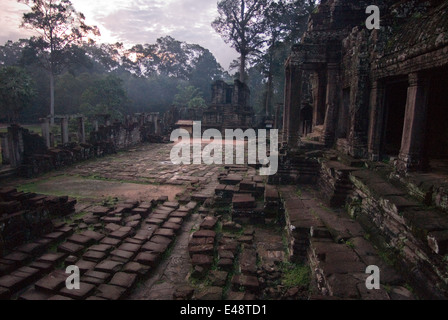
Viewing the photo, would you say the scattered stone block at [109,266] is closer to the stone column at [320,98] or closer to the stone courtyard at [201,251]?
the stone courtyard at [201,251]

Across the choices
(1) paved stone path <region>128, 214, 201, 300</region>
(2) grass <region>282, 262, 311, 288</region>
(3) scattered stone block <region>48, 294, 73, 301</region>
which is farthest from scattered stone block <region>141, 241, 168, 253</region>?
(2) grass <region>282, 262, 311, 288</region>

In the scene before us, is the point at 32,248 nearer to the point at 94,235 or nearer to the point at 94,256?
the point at 94,235

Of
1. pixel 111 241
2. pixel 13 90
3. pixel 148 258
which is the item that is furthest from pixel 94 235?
pixel 13 90

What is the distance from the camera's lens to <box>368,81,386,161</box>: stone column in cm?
593

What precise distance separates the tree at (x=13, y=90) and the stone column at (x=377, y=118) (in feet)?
90.8

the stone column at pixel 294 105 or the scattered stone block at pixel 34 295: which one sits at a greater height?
the stone column at pixel 294 105

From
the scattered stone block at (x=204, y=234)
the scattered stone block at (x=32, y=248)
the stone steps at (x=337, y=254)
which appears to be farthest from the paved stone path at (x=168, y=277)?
the scattered stone block at (x=32, y=248)

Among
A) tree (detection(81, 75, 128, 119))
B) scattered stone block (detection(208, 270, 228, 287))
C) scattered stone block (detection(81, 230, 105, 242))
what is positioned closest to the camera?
scattered stone block (detection(208, 270, 228, 287))

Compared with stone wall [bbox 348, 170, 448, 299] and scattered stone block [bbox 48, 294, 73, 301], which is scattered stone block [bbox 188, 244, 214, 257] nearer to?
scattered stone block [bbox 48, 294, 73, 301]

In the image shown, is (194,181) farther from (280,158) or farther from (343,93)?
(343,93)

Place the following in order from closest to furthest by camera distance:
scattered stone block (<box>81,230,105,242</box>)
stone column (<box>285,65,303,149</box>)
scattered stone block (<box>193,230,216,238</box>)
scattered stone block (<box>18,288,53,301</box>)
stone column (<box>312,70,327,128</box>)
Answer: scattered stone block (<box>18,288,53,301</box>), scattered stone block (<box>193,230,216,238</box>), scattered stone block (<box>81,230,105,242</box>), stone column (<box>285,65,303,149</box>), stone column (<box>312,70,327,128</box>)

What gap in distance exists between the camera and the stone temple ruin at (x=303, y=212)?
3.35 meters

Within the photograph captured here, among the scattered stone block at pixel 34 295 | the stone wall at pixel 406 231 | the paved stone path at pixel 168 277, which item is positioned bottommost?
the paved stone path at pixel 168 277

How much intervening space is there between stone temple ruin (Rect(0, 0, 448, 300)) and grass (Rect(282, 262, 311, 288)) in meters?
0.02
